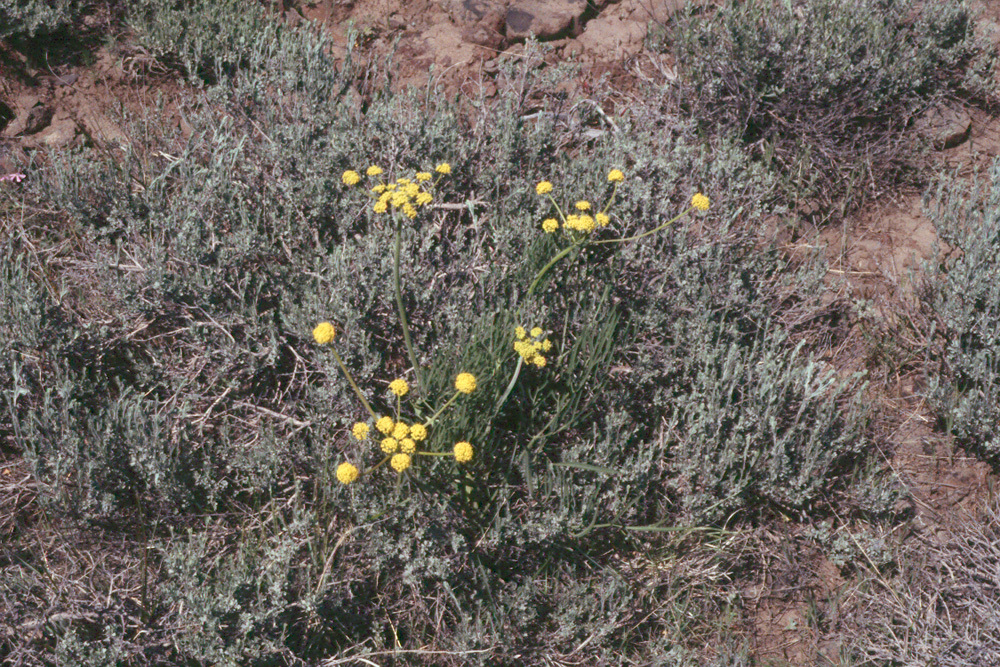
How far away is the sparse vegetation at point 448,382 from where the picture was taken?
2811 mm

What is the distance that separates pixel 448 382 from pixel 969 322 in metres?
2.25

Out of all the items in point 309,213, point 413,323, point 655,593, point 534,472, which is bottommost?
point 655,593

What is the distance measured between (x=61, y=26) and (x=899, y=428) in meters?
4.65

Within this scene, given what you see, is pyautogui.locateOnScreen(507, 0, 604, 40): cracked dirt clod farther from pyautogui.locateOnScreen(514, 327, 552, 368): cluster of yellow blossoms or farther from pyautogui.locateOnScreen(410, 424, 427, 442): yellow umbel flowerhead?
pyautogui.locateOnScreen(410, 424, 427, 442): yellow umbel flowerhead

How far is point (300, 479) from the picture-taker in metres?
2.99

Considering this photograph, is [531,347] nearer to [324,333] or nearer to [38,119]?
[324,333]

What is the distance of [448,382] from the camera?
2957mm

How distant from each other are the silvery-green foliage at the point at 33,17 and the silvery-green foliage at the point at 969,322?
4487 mm

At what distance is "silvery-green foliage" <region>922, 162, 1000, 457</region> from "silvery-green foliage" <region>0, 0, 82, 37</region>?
4.49m

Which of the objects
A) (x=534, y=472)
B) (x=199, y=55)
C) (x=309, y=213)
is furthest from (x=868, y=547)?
(x=199, y=55)

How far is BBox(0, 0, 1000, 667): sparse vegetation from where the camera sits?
2.81 m

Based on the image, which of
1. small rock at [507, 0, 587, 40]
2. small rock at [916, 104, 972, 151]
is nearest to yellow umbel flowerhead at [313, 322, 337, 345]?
small rock at [507, 0, 587, 40]

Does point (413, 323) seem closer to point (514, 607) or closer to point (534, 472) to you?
point (534, 472)

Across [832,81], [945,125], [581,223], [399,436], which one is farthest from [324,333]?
[945,125]
